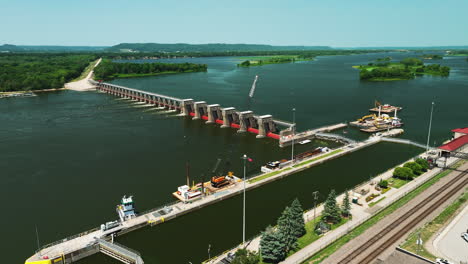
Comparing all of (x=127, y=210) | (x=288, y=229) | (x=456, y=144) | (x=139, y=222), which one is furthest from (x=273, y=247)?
(x=456, y=144)

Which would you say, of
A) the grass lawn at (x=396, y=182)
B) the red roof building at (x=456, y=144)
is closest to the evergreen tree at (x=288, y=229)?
the grass lawn at (x=396, y=182)

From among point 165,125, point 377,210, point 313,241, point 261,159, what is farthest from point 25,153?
point 377,210

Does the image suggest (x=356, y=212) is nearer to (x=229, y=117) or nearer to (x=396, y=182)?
(x=396, y=182)

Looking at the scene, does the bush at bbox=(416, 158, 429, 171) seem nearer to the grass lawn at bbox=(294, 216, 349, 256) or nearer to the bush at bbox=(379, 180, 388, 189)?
the bush at bbox=(379, 180, 388, 189)

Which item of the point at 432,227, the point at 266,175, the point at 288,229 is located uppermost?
the point at 288,229

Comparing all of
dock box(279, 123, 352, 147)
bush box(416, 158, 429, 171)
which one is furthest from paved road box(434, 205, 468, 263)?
dock box(279, 123, 352, 147)

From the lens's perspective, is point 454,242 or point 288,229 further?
point 288,229
